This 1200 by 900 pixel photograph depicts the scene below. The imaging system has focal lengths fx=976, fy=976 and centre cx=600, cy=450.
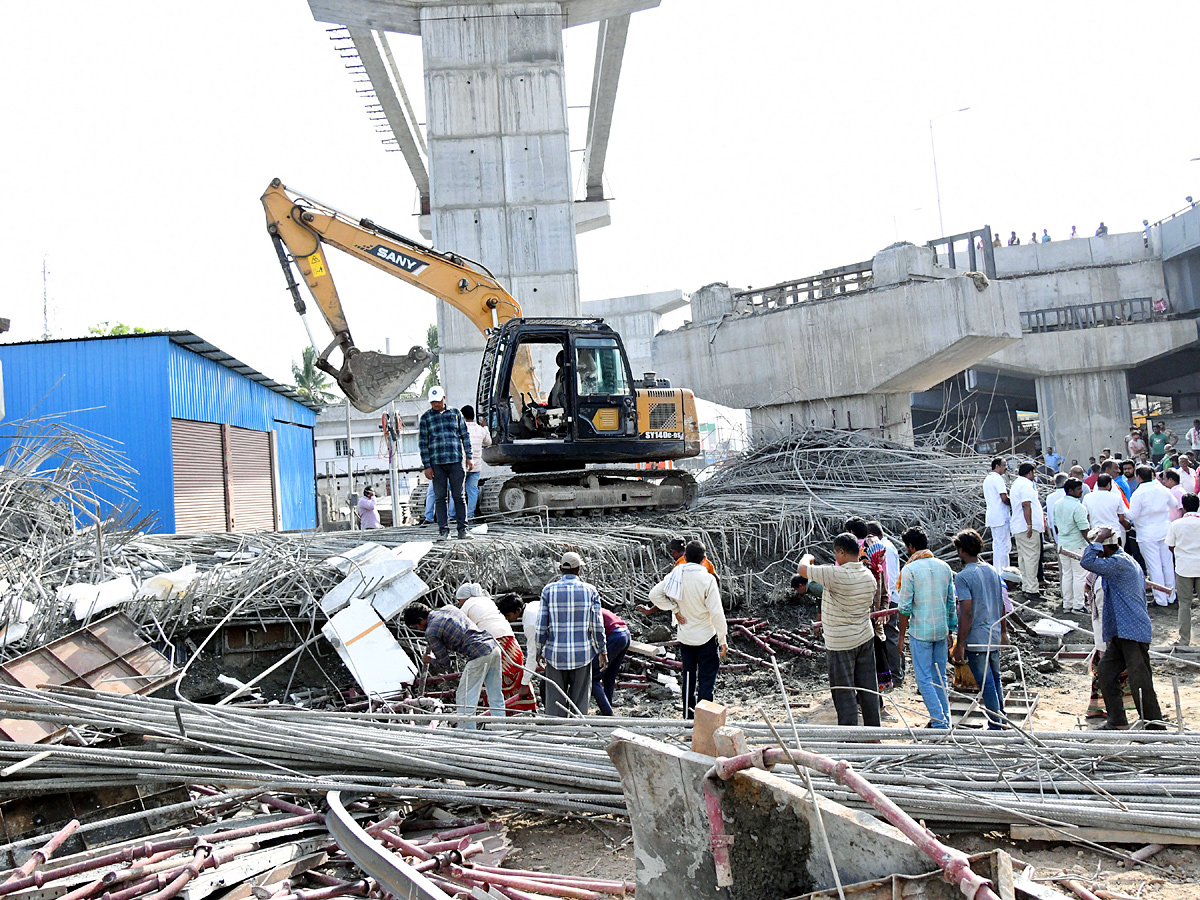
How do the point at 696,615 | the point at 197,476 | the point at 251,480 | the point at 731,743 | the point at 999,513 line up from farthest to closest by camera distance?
the point at 251,480 < the point at 197,476 < the point at 999,513 < the point at 696,615 < the point at 731,743

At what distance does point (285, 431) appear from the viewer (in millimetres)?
25406

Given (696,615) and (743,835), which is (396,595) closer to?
(696,615)

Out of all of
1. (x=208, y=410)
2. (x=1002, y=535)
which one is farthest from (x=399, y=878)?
(x=208, y=410)

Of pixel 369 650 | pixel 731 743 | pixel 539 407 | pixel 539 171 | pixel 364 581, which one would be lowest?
pixel 369 650

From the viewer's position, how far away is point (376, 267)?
13.8 metres

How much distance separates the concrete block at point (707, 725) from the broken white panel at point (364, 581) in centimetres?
586

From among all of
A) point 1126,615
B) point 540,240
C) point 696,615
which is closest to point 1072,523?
point 1126,615

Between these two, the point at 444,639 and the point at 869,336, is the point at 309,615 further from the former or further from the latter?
the point at 869,336

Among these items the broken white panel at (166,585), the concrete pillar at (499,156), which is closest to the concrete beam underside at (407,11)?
the concrete pillar at (499,156)

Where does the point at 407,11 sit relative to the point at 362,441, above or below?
above

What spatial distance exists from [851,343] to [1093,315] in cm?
1604

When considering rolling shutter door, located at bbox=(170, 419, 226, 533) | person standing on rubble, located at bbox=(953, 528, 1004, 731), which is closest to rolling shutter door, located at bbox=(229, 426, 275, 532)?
rolling shutter door, located at bbox=(170, 419, 226, 533)

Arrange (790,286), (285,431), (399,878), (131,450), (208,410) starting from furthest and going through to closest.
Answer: (285,431), (790,286), (208,410), (131,450), (399,878)

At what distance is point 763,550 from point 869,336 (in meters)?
8.95
